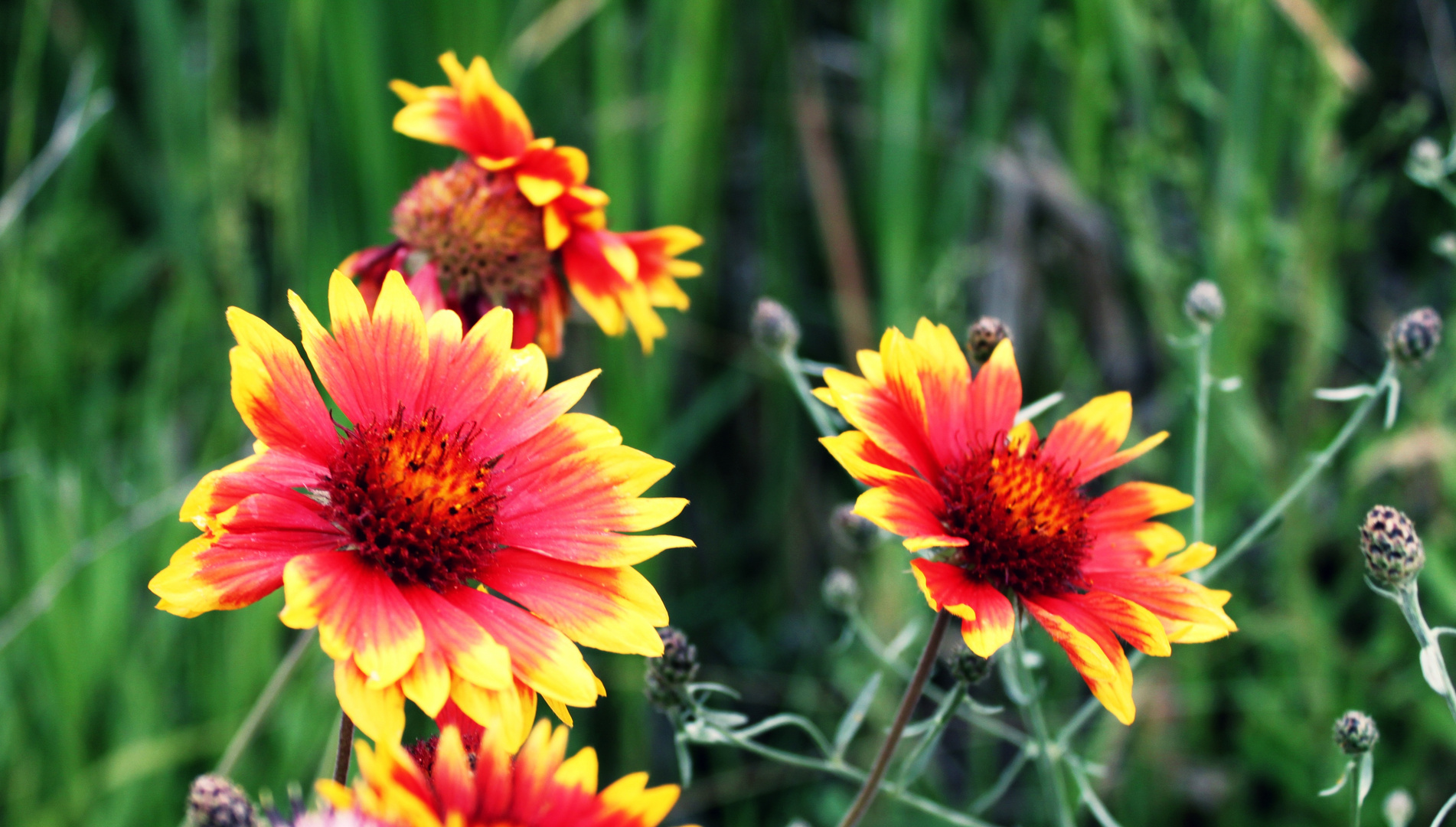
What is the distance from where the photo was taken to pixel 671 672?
74 centimetres

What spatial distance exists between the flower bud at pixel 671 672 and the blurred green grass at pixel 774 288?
26.4 inches

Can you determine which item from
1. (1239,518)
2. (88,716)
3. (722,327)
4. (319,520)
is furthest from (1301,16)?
(88,716)

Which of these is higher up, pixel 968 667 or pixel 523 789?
pixel 523 789

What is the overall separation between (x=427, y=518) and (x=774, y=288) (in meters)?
1.28

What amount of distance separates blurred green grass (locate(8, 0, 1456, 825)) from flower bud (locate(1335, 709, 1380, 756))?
0.68m

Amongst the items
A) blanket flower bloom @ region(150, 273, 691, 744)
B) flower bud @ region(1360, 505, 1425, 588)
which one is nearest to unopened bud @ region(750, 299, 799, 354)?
blanket flower bloom @ region(150, 273, 691, 744)

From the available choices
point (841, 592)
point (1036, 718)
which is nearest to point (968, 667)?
point (1036, 718)

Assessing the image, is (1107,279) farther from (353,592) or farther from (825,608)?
(353,592)

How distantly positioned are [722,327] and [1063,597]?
4.57ft

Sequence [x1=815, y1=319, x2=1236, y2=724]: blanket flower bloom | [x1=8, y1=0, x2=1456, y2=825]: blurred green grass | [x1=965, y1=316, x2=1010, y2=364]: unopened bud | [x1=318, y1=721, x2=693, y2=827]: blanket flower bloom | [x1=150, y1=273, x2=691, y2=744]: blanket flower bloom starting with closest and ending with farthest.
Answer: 1. [x1=318, y1=721, x2=693, y2=827]: blanket flower bloom
2. [x1=150, y1=273, x2=691, y2=744]: blanket flower bloom
3. [x1=815, y1=319, x2=1236, y2=724]: blanket flower bloom
4. [x1=965, y1=316, x2=1010, y2=364]: unopened bud
5. [x1=8, y1=0, x2=1456, y2=825]: blurred green grass

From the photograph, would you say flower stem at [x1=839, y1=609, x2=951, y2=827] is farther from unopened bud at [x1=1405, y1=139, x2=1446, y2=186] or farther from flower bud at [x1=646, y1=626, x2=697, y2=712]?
unopened bud at [x1=1405, y1=139, x2=1446, y2=186]

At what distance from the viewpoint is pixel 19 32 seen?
1.91m

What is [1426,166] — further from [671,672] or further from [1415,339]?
[671,672]

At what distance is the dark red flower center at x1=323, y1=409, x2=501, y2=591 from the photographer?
678 millimetres
